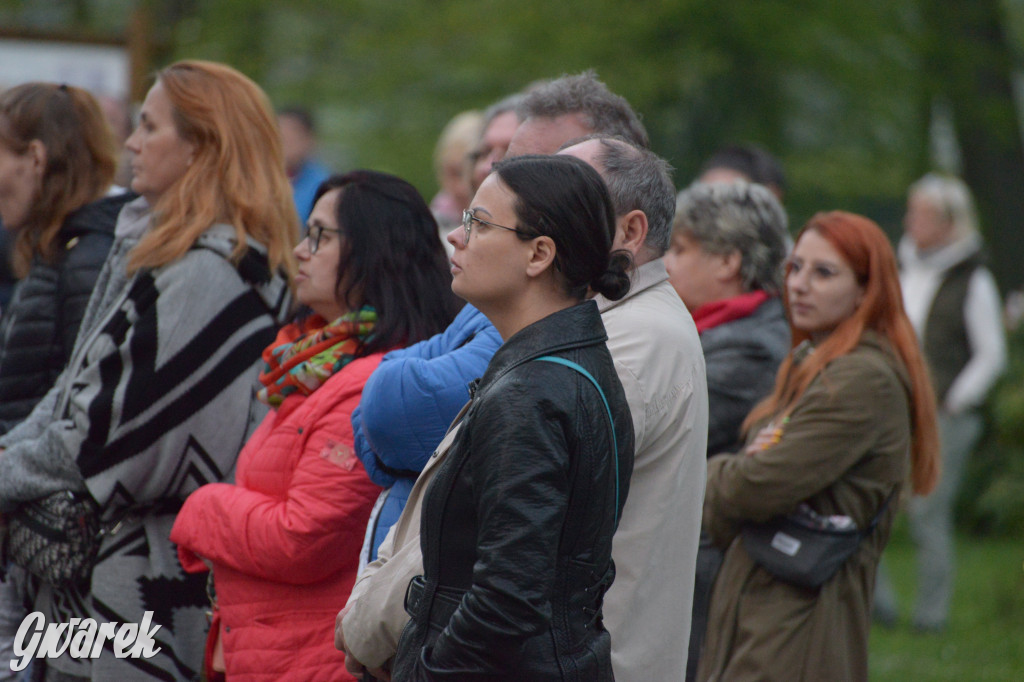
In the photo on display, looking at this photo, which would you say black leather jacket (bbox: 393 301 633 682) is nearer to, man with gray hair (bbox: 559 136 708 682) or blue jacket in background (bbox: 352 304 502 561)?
man with gray hair (bbox: 559 136 708 682)

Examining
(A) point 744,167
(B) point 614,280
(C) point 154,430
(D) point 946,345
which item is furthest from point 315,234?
(D) point 946,345

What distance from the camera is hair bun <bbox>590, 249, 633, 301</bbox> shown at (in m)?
2.43

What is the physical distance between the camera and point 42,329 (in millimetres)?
3936

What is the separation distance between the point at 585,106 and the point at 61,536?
200 centimetres

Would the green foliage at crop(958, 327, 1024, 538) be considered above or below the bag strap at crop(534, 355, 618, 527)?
below

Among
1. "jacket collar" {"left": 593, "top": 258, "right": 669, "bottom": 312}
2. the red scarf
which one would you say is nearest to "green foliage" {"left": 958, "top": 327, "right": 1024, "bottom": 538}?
the red scarf

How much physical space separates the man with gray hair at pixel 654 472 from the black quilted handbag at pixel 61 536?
5.89 feet

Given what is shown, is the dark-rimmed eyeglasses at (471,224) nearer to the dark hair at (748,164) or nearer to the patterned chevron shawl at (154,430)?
the patterned chevron shawl at (154,430)

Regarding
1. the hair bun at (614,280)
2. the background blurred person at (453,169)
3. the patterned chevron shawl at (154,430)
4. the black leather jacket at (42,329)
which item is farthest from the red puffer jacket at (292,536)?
the background blurred person at (453,169)

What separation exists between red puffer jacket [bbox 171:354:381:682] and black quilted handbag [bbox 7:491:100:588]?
1.58 feet

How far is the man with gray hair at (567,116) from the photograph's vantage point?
3.42m

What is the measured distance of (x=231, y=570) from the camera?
316cm

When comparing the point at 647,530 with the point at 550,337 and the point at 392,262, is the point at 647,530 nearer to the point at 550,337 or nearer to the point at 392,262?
the point at 550,337

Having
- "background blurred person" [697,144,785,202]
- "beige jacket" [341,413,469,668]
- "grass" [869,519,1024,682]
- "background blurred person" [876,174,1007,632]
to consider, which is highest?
"background blurred person" [697,144,785,202]
